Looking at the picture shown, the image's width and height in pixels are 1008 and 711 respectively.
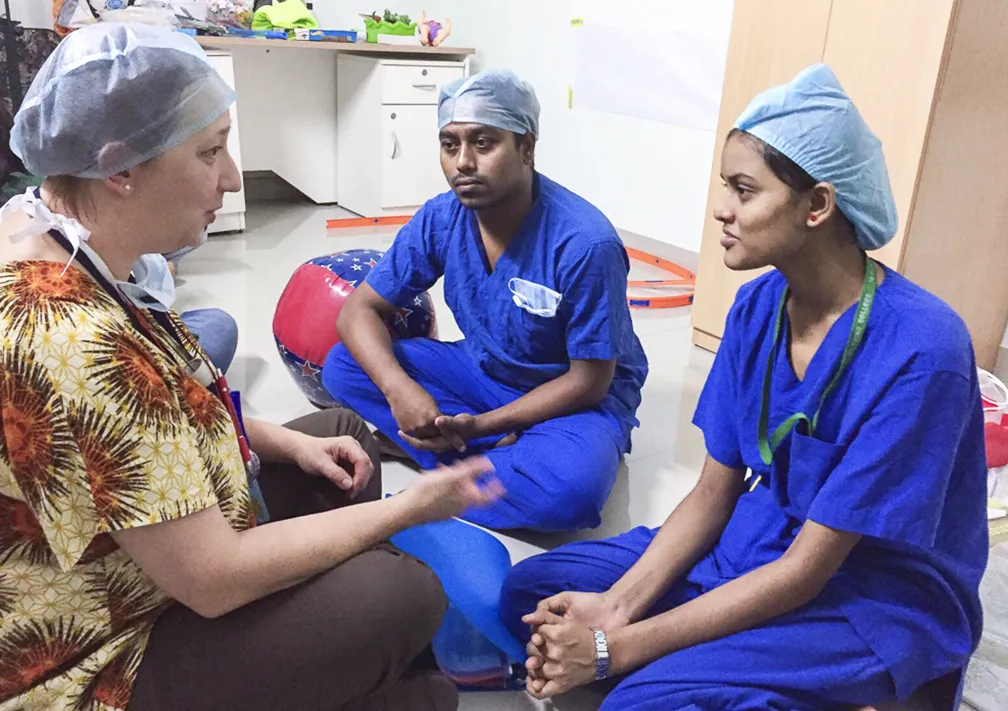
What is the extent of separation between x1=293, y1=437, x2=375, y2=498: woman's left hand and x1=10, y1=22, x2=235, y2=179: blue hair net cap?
564 millimetres

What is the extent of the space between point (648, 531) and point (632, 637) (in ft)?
0.99

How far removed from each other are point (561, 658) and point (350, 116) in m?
3.96

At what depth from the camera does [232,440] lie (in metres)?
1.02

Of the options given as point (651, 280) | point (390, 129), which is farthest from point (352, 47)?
point (651, 280)

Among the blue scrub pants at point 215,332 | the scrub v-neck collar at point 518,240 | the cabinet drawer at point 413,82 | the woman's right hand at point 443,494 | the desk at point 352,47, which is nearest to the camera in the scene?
the woman's right hand at point 443,494

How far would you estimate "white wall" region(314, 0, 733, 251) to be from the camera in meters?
3.69

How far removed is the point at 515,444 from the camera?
1847 mm

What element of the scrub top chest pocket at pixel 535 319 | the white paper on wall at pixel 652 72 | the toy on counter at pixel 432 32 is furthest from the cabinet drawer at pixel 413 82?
the scrub top chest pocket at pixel 535 319

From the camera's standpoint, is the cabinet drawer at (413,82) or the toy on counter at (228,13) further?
the cabinet drawer at (413,82)

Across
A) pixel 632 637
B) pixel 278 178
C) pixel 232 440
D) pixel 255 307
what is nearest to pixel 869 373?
pixel 632 637

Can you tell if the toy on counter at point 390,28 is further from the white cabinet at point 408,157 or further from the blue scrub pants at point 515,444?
the blue scrub pants at point 515,444

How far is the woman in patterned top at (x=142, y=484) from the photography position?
819 mm

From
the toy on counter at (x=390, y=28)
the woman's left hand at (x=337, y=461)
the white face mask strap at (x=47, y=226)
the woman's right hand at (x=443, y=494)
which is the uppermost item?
the toy on counter at (x=390, y=28)

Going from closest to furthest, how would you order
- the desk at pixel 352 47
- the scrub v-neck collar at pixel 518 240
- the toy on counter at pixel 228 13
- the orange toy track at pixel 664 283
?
1. the scrub v-neck collar at pixel 518 240
2. the orange toy track at pixel 664 283
3. the desk at pixel 352 47
4. the toy on counter at pixel 228 13
